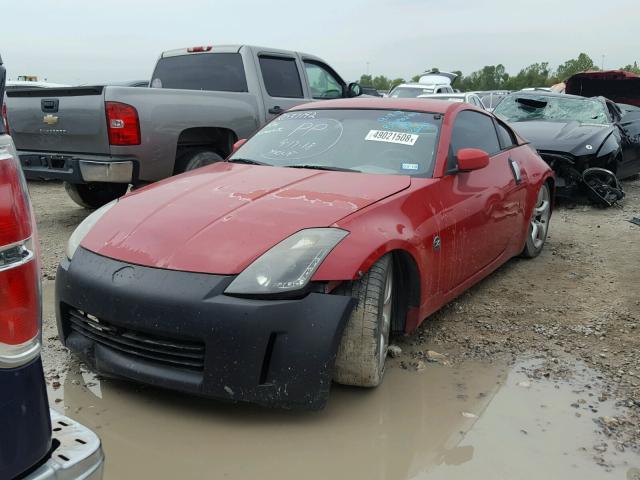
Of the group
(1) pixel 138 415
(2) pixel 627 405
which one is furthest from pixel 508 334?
(1) pixel 138 415

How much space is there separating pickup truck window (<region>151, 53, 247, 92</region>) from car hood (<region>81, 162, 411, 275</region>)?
143 inches

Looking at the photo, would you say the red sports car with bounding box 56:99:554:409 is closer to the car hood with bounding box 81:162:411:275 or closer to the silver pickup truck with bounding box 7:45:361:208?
the car hood with bounding box 81:162:411:275

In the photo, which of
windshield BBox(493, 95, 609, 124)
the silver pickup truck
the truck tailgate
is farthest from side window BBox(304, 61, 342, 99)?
the truck tailgate

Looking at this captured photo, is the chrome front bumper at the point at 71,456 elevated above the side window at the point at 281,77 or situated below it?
below

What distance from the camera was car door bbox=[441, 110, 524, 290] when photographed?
3.57 metres

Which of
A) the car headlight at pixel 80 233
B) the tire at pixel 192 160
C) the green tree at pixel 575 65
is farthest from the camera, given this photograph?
the green tree at pixel 575 65

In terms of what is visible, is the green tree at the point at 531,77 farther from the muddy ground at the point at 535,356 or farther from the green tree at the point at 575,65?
the muddy ground at the point at 535,356

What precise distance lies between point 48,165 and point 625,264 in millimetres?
5345

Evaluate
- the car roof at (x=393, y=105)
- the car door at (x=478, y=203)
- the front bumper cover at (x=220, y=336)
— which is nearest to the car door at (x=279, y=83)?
the car roof at (x=393, y=105)

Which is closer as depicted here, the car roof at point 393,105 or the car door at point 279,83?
the car roof at point 393,105

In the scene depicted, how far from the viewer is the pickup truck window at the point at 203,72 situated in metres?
6.91

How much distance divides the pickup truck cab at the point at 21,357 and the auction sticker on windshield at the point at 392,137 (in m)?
2.64

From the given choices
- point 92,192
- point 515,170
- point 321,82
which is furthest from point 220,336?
point 321,82

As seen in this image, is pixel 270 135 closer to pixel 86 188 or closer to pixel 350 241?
pixel 350 241
